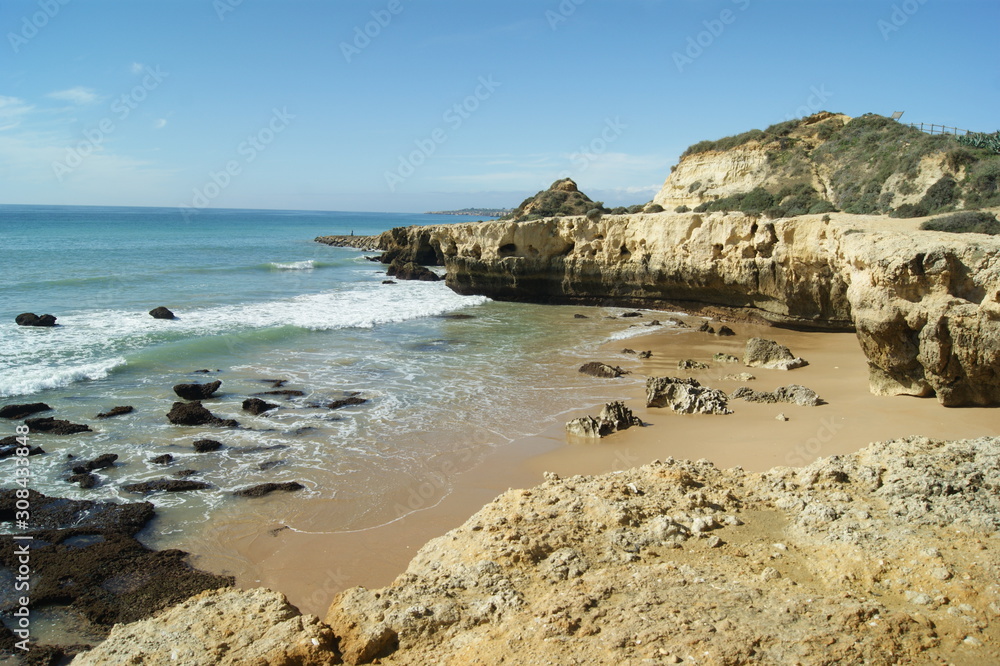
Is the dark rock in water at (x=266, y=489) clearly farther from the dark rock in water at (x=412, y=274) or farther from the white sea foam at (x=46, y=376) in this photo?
the dark rock in water at (x=412, y=274)

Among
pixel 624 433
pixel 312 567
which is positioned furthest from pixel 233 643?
pixel 624 433

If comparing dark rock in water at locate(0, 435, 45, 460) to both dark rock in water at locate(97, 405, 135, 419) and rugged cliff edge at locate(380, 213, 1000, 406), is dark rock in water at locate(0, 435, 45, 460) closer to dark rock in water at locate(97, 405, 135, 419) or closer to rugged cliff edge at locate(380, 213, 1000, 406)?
dark rock in water at locate(97, 405, 135, 419)

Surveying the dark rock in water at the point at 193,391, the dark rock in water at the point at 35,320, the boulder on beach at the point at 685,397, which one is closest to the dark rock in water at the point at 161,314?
the dark rock in water at the point at 35,320

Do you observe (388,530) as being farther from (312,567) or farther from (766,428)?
(766,428)

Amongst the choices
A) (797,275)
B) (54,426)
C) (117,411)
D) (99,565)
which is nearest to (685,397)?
(797,275)

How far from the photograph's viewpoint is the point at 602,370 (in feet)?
48.3

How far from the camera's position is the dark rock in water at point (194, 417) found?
11.7 metres

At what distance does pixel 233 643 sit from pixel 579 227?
22498 mm

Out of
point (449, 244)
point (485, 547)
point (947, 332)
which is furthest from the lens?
point (449, 244)

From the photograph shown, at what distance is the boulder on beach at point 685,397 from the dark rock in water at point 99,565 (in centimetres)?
800

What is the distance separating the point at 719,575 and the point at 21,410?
43.3ft

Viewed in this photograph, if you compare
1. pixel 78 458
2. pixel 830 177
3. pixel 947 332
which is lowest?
pixel 78 458

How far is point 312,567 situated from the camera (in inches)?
274

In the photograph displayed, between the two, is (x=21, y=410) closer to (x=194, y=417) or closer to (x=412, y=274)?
(x=194, y=417)
